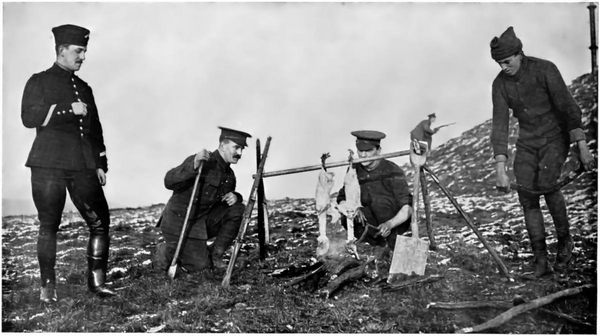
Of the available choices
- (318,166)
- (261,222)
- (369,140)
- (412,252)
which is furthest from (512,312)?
(261,222)

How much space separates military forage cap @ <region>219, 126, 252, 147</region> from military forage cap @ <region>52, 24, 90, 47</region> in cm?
166

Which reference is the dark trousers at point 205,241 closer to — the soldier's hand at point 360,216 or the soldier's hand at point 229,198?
the soldier's hand at point 229,198

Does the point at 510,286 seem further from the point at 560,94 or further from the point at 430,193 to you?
the point at 560,94

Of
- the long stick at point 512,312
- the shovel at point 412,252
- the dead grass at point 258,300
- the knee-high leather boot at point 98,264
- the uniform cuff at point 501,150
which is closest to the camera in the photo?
the long stick at point 512,312

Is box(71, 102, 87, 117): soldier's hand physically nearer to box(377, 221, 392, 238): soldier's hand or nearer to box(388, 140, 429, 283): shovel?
box(377, 221, 392, 238): soldier's hand

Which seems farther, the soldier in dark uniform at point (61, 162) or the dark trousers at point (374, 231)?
the dark trousers at point (374, 231)

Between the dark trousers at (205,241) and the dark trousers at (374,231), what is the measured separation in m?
1.12

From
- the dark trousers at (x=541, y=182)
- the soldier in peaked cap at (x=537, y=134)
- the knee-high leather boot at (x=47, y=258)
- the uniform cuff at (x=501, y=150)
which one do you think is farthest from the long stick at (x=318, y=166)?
the knee-high leather boot at (x=47, y=258)

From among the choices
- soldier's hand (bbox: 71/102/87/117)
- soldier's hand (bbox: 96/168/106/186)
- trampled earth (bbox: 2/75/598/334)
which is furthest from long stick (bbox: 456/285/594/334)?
soldier's hand (bbox: 71/102/87/117)

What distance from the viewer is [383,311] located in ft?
18.8

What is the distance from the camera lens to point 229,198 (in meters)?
6.37

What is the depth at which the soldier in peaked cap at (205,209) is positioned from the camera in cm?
627

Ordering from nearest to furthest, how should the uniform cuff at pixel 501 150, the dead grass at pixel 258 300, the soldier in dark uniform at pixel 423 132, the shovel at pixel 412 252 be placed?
the dead grass at pixel 258 300
the shovel at pixel 412 252
the uniform cuff at pixel 501 150
the soldier in dark uniform at pixel 423 132

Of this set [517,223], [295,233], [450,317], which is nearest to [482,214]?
[517,223]
